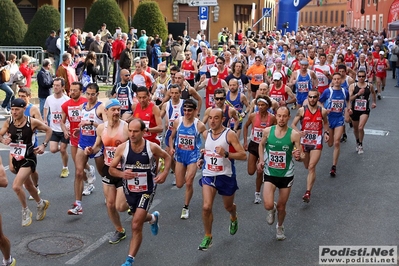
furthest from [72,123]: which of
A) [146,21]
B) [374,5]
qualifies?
[374,5]

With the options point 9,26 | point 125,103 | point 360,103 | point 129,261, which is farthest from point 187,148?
point 9,26

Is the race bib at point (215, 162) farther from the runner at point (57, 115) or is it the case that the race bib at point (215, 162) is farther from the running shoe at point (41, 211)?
the runner at point (57, 115)

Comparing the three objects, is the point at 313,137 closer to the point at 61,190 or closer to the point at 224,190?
A: the point at 224,190

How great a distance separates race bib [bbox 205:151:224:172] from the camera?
8.12 metres

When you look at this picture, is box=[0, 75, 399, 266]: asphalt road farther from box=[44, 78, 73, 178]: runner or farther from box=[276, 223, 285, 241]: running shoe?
box=[44, 78, 73, 178]: runner

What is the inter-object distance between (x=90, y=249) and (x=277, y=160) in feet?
8.34

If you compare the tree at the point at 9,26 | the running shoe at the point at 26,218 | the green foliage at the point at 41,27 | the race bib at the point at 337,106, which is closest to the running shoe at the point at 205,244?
the running shoe at the point at 26,218

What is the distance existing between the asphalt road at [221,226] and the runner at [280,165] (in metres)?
0.47

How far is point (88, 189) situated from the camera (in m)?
10.6

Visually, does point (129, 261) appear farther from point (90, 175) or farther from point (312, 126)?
point (312, 126)

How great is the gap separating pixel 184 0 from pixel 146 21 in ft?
53.4

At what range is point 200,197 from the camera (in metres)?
10.6

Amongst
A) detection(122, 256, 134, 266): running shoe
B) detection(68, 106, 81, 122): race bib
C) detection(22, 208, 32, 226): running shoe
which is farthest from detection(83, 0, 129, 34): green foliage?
detection(122, 256, 134, 266): running shoe

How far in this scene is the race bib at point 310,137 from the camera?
35.3ft
